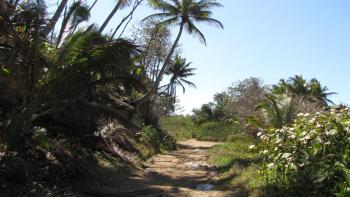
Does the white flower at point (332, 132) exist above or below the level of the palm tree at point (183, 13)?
below

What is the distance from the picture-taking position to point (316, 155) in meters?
7.37

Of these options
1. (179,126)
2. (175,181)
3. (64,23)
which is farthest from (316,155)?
(179,126)

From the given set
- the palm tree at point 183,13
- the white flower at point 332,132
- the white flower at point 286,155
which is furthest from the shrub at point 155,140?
the white flower at point 332,132

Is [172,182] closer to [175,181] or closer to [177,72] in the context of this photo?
[175,181]

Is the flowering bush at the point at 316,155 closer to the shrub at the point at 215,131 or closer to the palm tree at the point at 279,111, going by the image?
the palm tree at the point at 279,111

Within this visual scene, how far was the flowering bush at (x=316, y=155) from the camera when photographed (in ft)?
23.1

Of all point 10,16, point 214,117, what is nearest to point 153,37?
point 214,117

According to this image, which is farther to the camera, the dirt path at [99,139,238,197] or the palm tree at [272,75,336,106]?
the palm tree at [272,75,336,106]

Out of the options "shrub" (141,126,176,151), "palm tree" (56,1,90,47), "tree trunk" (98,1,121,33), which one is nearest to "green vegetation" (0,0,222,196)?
"palm tree" (56,1,90,47)

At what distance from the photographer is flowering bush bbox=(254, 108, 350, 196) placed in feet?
23.1

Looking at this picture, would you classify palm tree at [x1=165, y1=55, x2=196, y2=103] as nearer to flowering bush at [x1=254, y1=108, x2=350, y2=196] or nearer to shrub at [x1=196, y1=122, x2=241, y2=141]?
shrub at [x1=196, y1=122, x2=241, y2=141]

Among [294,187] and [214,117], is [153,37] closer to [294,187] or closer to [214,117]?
[214,117]

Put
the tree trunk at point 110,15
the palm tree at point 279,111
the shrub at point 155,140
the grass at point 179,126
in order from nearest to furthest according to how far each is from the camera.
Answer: the palm tree at point 279,111 < the shrub at point 155,140 < the tree trunk at point 110,15 < the grass at point 179,126

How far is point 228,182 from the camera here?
36.9 ft
